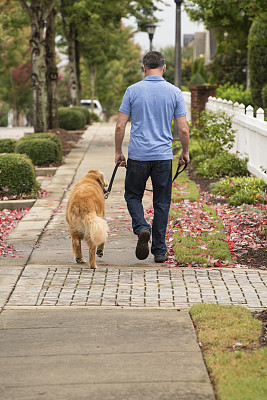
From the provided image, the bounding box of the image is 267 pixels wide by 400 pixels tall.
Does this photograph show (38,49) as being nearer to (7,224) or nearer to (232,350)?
(7,224)

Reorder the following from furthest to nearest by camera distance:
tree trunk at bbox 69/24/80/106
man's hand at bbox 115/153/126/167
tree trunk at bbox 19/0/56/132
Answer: tree trunk at bbox 69/24/80/106
tree trunk at bbox 19/0/56/132
man's hand at bbox 115/153/126/167

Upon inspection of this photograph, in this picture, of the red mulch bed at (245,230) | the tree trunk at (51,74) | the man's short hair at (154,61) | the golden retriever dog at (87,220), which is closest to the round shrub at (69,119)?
the tree trunk at (51,74)

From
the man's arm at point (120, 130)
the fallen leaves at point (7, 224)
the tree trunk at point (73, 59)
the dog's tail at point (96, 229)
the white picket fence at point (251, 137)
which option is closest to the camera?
the dog's tail at point (96, 229)

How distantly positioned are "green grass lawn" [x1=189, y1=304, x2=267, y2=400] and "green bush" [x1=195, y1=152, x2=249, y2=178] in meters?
8.48

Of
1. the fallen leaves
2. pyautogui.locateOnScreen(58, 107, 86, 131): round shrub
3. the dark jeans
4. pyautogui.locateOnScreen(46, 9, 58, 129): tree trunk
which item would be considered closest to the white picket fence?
the fallen leaves

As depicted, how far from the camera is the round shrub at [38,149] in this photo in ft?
51.3

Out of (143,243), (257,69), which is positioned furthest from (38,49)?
(143,243)

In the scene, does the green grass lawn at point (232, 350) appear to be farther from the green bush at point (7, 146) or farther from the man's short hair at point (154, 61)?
the green bush at point (7, 146)

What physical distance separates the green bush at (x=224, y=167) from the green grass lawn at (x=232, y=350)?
848 cm

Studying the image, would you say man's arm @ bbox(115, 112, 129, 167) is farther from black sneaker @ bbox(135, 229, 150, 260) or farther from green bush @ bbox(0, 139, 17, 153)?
green bush @ bbox(0, 139, 17, 153)

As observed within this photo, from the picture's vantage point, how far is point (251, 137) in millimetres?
13125

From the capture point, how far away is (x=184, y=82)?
212 ft

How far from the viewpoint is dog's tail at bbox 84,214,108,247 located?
6535 mm

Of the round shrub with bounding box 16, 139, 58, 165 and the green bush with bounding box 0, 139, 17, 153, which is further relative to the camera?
the green bush with bounding box 0, 139, 17, 153
